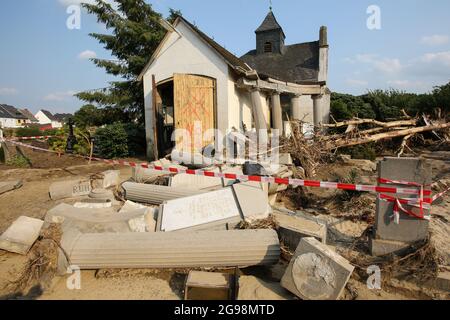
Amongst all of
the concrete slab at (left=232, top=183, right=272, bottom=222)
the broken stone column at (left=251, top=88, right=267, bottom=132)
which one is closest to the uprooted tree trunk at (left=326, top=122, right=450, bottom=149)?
the broken stone column at (left=251, top=88, right=267, bottom=132)

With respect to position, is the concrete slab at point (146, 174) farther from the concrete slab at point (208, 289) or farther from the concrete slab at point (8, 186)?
the concrete slab at point (208, 289)

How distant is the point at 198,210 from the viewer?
4.80 metres

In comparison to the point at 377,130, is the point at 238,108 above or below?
above

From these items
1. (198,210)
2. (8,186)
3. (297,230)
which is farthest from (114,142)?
(297,230)

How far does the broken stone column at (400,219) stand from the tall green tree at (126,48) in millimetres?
14949

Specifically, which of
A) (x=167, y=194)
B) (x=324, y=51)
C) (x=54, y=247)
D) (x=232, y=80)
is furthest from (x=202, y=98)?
(x=324, y=51)

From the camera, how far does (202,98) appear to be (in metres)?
11.0

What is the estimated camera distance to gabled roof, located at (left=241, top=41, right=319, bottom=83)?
23125mm

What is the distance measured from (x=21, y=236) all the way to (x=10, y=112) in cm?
7200

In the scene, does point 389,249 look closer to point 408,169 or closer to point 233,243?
point 408,169

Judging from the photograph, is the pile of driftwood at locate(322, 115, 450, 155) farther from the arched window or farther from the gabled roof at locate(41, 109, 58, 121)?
the gabled roof at locate(41, 109, 58, 121)

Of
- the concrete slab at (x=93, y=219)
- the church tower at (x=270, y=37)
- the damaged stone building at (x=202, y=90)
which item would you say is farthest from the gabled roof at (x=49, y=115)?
the concrete slab at (x=93, y=219)

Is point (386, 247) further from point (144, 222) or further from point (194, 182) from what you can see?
point (194, 182)

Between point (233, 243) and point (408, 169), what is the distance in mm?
2599
